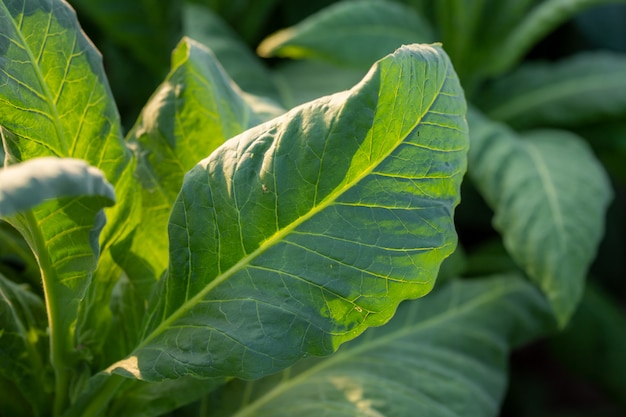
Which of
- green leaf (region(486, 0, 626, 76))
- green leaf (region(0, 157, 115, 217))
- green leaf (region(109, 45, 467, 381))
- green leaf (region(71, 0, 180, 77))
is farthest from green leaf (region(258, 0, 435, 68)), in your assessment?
green leaf (region(0, 157, 115, 217))

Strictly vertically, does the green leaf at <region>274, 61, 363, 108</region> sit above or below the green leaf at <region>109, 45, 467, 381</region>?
below

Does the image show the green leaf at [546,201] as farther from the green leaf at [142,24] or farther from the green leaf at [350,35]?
the green leaf at [142,24]

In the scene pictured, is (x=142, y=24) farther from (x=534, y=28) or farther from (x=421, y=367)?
(x=421, y=367)

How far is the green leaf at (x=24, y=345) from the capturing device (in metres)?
0.60

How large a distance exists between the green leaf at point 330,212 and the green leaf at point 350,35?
540 mm

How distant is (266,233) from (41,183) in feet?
0.64

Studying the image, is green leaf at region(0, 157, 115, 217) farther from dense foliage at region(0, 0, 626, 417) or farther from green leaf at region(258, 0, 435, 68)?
green leaf at region(258, 0, 435, 68)

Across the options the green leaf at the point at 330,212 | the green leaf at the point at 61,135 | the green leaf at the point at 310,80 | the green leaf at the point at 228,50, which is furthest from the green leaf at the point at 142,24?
the green leaf at the point at 330,212

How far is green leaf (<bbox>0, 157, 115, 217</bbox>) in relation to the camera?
1.13 ft

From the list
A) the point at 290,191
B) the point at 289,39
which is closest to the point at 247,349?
the point at 290,191

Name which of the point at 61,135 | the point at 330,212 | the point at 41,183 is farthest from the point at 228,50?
the point at 41,183

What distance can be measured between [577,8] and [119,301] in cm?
81

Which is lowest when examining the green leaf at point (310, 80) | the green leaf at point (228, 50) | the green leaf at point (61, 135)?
the green leaf at point (310, 80)

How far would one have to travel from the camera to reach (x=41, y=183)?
36 cm
